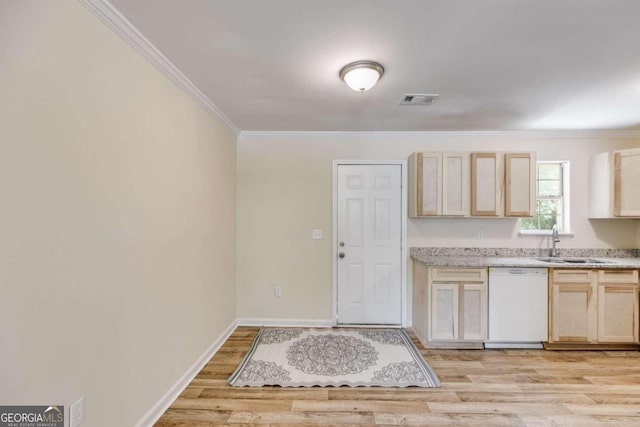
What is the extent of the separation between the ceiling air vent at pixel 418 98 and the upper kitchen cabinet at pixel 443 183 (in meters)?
0.82

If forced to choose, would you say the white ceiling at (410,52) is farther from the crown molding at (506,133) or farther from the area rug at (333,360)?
the area rug at (333,360)

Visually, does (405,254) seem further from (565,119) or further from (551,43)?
(551,43)

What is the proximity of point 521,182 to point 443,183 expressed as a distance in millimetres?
887

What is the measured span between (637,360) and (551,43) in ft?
10.6

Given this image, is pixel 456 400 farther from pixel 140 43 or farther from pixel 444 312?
pixel 140 43

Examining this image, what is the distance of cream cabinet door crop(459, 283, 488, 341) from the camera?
316 centimetres

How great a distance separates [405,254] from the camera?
12.5ft

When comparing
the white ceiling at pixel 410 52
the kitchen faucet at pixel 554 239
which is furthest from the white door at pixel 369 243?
the kitchen faucet at pixel 554 239

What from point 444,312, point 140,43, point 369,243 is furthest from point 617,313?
point 140,43

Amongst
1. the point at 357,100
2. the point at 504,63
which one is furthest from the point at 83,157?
the point at 504,63

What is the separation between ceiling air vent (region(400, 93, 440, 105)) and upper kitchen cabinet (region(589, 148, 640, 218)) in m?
2.49

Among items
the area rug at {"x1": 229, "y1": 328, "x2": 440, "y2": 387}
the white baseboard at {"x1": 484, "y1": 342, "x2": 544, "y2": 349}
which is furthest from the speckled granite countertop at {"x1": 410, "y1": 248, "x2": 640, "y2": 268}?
the area rug at {"x1": 229, "y1": 328, "x2": 440, "y2": 387}

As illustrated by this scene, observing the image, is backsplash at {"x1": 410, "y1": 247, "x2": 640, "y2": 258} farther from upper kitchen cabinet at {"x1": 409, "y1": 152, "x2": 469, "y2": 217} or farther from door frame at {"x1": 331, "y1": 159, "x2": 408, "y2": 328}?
upper kitchen cabinet at {"x1": 409, "y1": 152, "x2": 469, "y2": 217}

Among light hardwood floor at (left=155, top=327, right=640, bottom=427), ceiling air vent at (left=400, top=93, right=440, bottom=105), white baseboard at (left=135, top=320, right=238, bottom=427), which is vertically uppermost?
ceiling air vent at (left=400, top=93, right=440, bottom=105)
